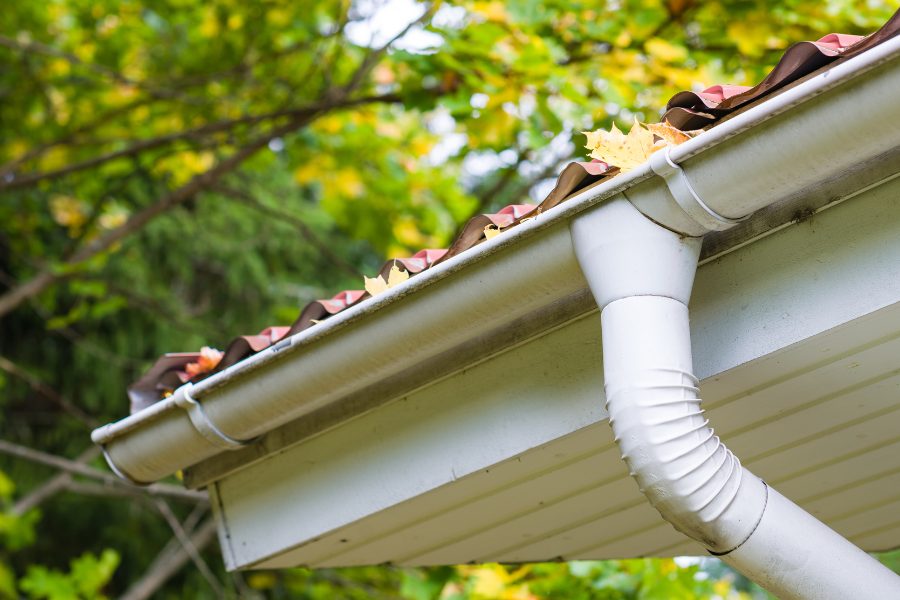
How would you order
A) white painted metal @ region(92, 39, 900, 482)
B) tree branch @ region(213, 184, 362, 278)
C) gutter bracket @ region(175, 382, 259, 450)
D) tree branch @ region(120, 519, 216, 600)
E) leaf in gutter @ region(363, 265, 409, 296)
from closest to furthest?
1. white painted metal @ region(92, 39, 900, 482)
2. leaf in gutter @ region(363, 265, 409, 296)
3. gutter bracket @ region(175, 382, 259, 450)
4. tree branch @ region(213, 184, 362, 278)
5. tree branch @ region(120, 519, 216, 600)

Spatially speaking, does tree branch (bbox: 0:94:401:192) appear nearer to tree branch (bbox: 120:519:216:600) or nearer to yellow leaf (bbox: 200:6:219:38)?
yellow leaf (bbox: 200:6:219:38)

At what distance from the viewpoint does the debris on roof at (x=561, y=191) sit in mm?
1498

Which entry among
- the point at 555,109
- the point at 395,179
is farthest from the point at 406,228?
the point at 555,109

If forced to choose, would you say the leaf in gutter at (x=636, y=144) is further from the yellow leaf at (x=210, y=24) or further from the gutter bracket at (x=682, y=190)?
the yellow leaf at (x=210, y=24)

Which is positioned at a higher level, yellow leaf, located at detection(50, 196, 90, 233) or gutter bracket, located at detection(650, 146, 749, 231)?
yellow leaf, located at detection(50, 196, 90, 233)

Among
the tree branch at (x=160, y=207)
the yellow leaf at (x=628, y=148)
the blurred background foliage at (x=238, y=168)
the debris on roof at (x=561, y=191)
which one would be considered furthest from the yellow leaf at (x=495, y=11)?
the yellow leaf at (x=628, y=148)

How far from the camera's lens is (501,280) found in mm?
1728

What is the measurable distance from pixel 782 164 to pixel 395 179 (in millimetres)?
4348

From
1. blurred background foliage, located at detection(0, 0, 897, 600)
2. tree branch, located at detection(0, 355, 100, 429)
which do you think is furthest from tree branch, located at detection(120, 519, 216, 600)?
tree branch, located at detection(0, 355, 100, 429)

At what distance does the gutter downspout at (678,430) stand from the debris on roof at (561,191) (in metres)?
0.10

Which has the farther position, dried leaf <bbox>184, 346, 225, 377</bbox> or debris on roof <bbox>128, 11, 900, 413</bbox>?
dried leaf <bbox>184, 346, 225, 377</bbox>

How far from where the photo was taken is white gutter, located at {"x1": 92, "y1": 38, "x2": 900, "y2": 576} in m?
1.44

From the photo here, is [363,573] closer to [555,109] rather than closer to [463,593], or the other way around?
[463,593]

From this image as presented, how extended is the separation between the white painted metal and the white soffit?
0.42ft
